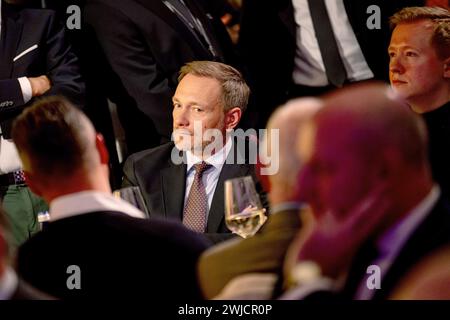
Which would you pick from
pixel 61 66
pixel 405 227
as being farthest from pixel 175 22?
pixel 405 227

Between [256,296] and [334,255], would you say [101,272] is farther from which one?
[334,255]

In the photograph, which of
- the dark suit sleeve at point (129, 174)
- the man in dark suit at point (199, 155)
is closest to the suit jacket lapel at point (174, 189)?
the man in dark suit at point (199, 155)

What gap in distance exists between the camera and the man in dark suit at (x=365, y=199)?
245cm

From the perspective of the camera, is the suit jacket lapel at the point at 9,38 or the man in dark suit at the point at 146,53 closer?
the suit jacket lapel at the point at 9,38

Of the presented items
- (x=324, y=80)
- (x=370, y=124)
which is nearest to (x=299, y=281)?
(x=370, y=124)

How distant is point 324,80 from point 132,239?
173cm

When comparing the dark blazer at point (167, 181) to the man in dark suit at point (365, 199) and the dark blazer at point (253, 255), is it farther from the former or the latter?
the man in dark suit at point (365, 199)

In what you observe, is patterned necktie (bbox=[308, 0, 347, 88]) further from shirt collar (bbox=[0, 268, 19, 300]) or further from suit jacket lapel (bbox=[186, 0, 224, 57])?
shirt collar (bbox=[0, 268, 19, 300])

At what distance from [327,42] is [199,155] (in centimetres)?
92

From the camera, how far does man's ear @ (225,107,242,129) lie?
3666mm

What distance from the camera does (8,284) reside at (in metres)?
2.61

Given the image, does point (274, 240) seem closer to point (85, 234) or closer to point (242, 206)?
point (242, 206)
